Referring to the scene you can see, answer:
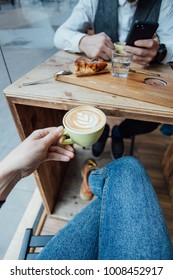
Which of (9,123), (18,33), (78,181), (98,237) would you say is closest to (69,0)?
(18,33)

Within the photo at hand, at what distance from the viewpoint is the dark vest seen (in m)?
0.80

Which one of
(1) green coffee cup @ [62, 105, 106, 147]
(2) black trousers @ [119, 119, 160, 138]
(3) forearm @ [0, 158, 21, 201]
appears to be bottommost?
(2) black trousers @ [119, 119, 160, 138]

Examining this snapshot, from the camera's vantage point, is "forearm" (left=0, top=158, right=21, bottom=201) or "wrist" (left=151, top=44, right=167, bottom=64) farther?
"wrist" (left=151, top=44, right=167, bottom=64)

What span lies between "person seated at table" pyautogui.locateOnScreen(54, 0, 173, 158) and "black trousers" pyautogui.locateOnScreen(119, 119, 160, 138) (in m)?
0.39

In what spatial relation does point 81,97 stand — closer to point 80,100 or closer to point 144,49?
point 80,100

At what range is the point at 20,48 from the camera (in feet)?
2.30

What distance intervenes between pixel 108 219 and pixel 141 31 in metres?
0.63

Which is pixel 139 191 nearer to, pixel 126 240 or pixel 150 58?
pixel 126 240

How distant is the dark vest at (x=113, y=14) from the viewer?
795mm

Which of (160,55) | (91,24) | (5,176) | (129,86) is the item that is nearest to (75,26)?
(91,24)

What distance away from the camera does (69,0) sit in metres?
0.98

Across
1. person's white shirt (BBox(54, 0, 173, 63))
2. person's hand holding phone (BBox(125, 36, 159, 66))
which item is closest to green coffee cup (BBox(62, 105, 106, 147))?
person's hand holding phone (BBox(125, 36, 159, 66))

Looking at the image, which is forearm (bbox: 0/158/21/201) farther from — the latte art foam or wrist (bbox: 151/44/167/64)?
wrist (bbox: 151/44/167/64)

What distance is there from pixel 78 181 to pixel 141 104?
0.76 metres
